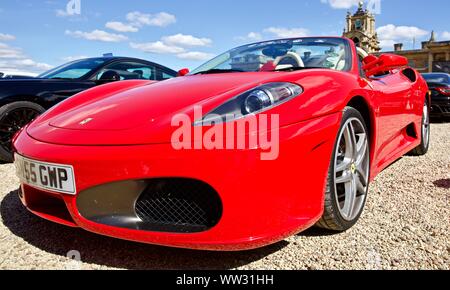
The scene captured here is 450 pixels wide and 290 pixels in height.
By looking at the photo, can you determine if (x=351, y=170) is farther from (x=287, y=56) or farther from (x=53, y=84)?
(x=53, y=84)

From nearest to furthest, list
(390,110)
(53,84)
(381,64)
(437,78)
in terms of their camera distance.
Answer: (381,64) → (390,110) → (53,84) → (437,78)

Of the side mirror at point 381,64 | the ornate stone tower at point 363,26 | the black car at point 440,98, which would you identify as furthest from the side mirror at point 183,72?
the ornate stone tower at point 363,26

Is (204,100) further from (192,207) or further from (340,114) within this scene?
(340,114)

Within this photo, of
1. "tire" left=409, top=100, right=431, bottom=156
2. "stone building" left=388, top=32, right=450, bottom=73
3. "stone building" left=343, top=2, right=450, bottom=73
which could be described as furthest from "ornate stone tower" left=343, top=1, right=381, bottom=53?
"tire" left=409, top=100, right=431, bottom=156

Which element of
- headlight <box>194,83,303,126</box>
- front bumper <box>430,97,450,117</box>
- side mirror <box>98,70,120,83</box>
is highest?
side mirror <box>98,70,120,83</box>

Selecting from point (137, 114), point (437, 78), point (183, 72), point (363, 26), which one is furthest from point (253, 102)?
point (363, 26)

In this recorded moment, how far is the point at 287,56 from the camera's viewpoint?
9.02 ft

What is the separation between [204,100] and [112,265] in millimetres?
853

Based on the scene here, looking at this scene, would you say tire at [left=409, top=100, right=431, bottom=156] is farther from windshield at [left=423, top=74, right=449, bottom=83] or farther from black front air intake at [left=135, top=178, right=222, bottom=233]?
windshield at [left=423, top=74, right=449, bottom=83]

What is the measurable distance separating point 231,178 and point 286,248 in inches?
23.8

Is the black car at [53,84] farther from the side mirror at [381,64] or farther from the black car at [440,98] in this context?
the black car at [440,98]

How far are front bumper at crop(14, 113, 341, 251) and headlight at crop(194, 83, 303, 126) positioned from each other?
0.15 metres

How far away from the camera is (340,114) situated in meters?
1.88

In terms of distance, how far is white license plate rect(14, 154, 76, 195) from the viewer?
1608 millimetres
